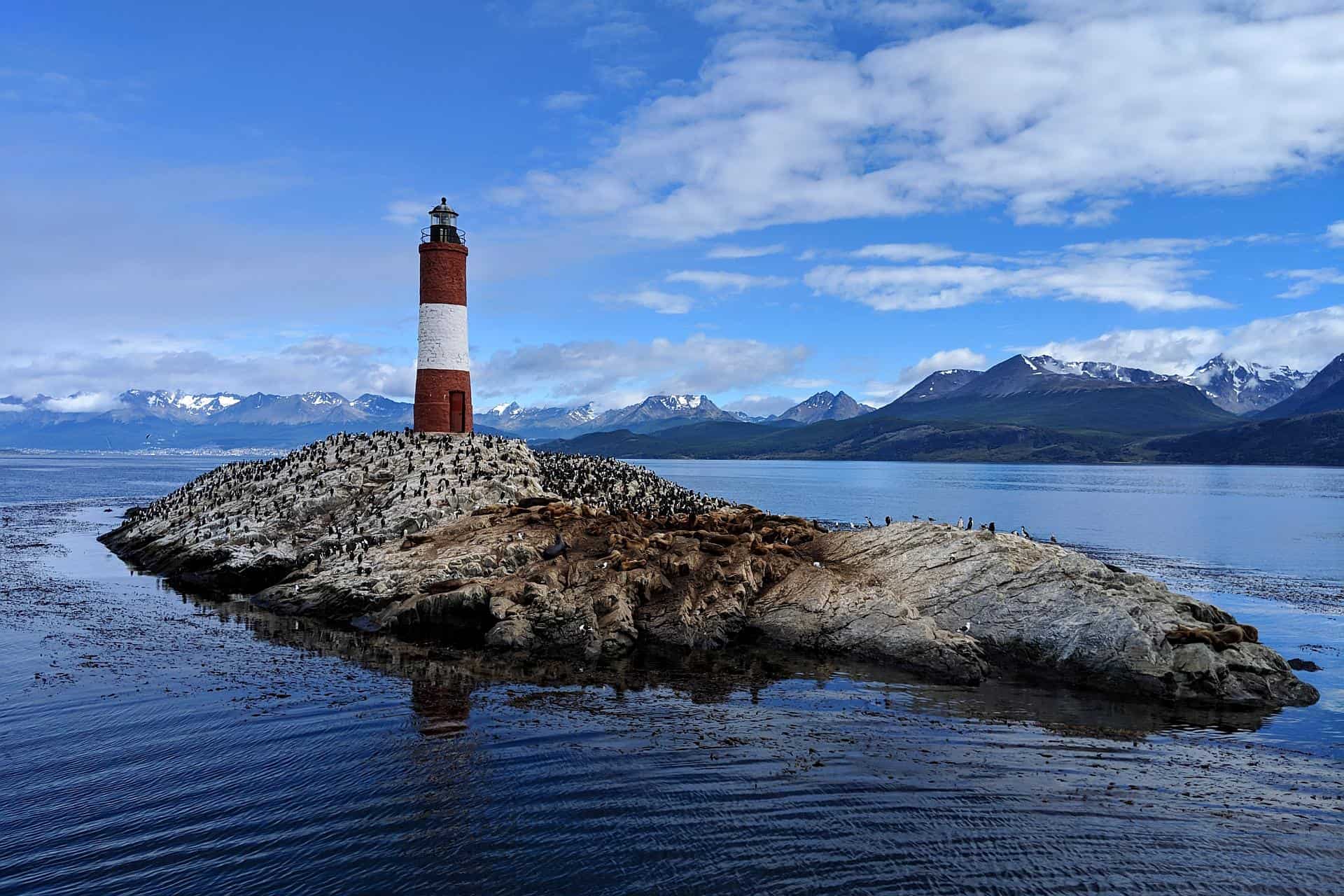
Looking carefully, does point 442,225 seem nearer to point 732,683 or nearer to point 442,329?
point 442,329

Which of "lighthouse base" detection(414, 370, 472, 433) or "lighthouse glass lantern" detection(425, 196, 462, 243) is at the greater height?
"lighthouse glass lantern" detection(425, 196, 462, 243)

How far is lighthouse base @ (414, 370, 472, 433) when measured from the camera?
178 ft

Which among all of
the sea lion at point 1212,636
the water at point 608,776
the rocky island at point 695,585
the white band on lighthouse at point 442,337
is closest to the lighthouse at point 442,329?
the white band on lighthouse at point 442,337

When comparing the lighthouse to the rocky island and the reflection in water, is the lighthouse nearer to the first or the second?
the rocky island

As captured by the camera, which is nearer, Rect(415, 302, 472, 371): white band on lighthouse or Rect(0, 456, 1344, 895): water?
Rect(0, 456, 1344, 895): water

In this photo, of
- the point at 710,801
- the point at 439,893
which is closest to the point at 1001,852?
the point at 710,801

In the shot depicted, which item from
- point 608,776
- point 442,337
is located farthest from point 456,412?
point 608,776

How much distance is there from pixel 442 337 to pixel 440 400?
4.33 metres

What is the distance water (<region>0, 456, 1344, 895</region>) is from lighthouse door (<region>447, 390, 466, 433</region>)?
26.2m

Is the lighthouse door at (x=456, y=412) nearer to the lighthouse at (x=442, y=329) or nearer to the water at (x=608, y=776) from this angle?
the lighthouse at (x=442, y=329)

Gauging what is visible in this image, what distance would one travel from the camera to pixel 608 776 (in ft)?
55.1

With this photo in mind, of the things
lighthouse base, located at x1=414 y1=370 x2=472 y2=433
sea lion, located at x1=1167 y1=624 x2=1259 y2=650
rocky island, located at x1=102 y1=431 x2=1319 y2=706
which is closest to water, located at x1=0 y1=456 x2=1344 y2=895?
rocky island, located at x1=102 y1=431 x2=1319 y2=706

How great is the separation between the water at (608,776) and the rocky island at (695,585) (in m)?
1.89

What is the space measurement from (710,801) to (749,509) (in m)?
27.8
